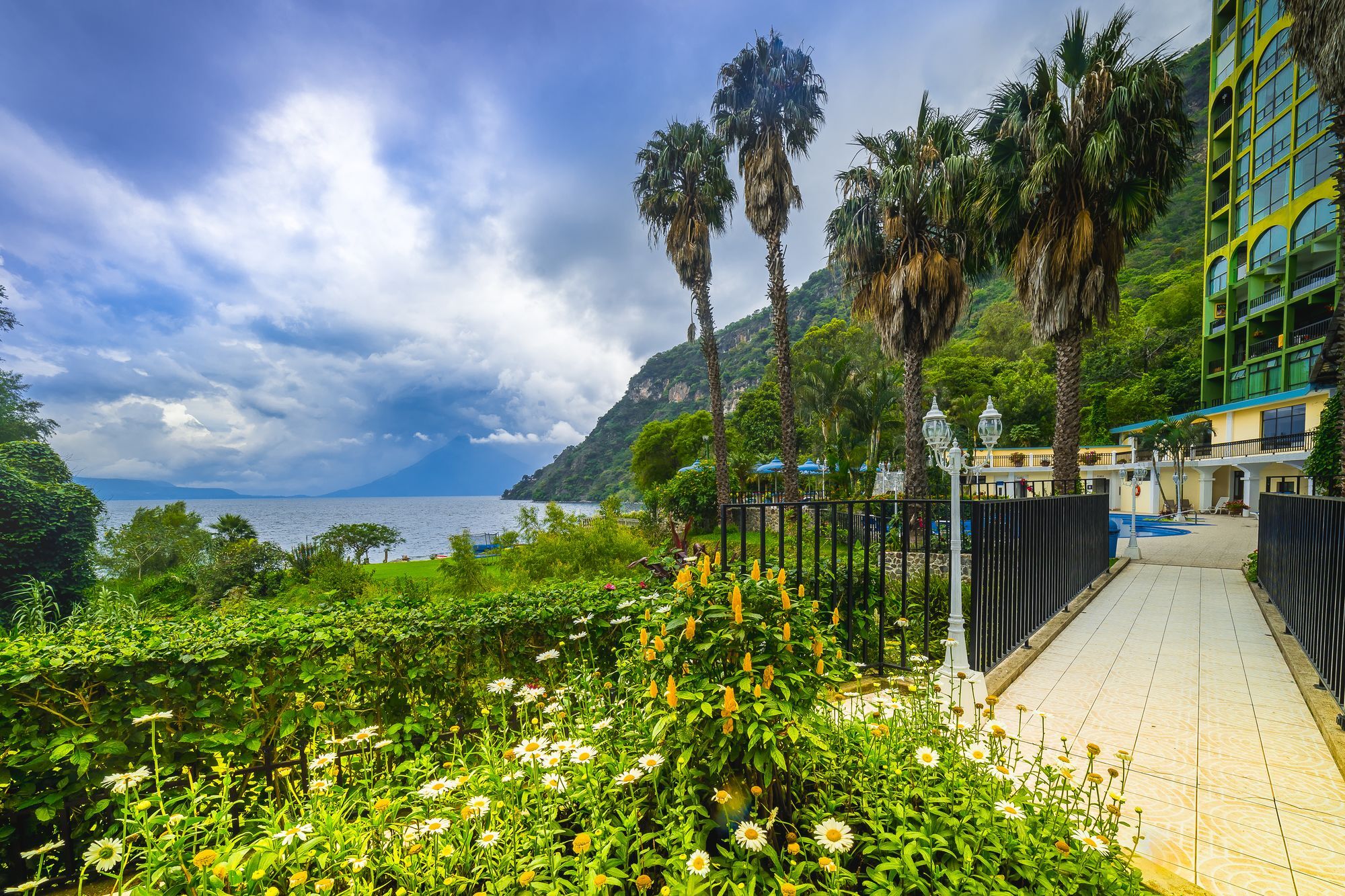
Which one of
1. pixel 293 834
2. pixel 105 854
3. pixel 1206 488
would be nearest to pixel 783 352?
pixel 293 834

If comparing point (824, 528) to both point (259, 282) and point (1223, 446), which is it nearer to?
point (259, 282)

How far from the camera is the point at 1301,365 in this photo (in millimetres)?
24734

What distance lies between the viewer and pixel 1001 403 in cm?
3644

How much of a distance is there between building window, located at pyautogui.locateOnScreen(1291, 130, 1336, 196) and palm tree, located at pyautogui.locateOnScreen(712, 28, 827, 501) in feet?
88.5

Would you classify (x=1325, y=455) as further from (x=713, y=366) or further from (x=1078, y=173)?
(x=713, y=366)

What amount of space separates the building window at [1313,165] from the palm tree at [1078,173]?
2615 cm

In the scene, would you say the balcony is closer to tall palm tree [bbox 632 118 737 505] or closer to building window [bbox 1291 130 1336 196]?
building window [bbox 1291 130 1336 196]

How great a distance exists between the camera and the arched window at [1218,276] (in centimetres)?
2914

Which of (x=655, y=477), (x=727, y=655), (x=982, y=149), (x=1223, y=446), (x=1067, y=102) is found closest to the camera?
(x=727, y=655)

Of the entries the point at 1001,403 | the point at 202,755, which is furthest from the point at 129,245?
the point at 1001,403

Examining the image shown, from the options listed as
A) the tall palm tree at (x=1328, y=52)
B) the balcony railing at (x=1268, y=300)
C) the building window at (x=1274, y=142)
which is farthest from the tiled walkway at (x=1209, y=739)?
the building window at (x=1274, y=142)

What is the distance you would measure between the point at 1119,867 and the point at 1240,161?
143ft

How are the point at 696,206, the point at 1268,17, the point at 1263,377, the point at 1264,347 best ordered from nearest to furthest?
the point at 696,206 < the point at 1268,17 < the point at 1263,377 < the point at 1264,347

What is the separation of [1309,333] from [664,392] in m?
67.4
